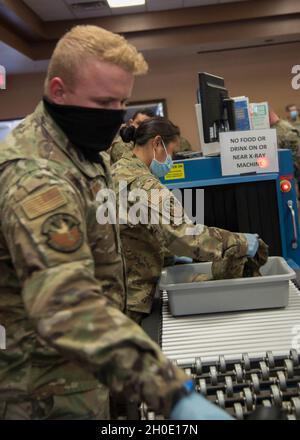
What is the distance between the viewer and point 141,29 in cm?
610

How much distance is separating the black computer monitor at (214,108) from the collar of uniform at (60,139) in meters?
1.34

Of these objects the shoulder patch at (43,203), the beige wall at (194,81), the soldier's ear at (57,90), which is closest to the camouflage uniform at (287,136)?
the beige wall at (194,81)

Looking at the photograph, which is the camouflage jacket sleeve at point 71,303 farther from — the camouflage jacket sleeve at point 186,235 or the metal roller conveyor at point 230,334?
the camouflage jacket sleeve at point 186,235

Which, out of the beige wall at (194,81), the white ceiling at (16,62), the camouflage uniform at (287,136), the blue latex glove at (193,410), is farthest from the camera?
the beige wall at (194,81)

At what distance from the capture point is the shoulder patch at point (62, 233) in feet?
2.47

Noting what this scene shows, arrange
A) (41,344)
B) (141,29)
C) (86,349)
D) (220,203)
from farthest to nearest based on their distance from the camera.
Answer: (141,29), (220,203), (41,344), (86,349)

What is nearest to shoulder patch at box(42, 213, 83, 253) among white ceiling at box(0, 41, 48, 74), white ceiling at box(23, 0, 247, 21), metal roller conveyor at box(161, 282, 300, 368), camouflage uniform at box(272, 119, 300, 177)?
metal roller conveyor at box(161, 282, 300, 368)

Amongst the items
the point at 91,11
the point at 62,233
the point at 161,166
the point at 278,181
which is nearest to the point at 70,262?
the point at 62,233

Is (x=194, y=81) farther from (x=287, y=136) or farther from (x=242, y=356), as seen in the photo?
(x=242, y=356)

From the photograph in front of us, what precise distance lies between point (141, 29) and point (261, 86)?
2.24 meters

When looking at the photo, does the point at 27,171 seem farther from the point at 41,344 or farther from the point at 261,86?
the point at 261,86

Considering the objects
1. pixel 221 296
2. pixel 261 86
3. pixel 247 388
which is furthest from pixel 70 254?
pixel 261 86

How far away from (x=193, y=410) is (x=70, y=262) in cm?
28

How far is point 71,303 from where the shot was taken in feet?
2.36
